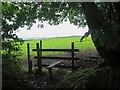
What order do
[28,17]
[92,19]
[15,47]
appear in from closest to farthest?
[92,19] → [15,47] → [28,17]

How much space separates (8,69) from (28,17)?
1.93 meters

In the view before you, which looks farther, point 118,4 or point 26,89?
point 26,89

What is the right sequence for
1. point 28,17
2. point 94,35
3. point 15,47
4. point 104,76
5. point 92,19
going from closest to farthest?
1. point 94,35
2. point 92,19
3. point 104,76
4. point 15,47
5. point 28,17

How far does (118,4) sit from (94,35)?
2.43m

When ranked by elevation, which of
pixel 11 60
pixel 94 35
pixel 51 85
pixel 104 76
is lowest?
pixel 51 85

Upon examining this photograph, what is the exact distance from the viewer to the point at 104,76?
6.41 meters

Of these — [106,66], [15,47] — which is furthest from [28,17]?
[106,66]

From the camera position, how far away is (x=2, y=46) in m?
6.43

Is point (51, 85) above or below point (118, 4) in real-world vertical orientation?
below

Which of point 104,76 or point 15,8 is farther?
point 15,8

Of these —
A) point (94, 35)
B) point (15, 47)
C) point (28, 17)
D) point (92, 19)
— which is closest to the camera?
point (94, 35)

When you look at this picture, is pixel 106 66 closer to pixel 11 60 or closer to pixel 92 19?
pixel 92 19

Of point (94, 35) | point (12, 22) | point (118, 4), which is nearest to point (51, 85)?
point (12, 22)

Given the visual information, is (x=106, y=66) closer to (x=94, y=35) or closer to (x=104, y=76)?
(x=104, y=76)
